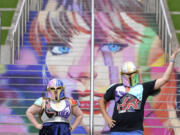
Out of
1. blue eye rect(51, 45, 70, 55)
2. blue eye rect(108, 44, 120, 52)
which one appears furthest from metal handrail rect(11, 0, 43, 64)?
blue eye rect(108, 44, 120, 52)

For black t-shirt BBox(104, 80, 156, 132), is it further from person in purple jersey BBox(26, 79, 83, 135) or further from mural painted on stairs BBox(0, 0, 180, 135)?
mural painted on stairs BBox(0, 0, 180, 135)

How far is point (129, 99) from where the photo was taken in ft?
17.6

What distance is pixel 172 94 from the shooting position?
9.27 metres

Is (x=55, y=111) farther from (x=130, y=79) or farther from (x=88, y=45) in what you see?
(x=88, y=45)

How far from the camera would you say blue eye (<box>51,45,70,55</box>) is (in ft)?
42.0

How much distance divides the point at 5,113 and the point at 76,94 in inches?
57.0

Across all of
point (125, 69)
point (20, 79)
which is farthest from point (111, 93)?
point (20, 79)

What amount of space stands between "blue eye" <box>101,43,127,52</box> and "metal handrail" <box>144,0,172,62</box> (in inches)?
46.2

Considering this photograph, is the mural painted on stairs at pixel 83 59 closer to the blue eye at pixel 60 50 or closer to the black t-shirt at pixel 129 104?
the blue eye at pixel 60 50

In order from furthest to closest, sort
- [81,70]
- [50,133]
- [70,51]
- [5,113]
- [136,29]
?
[136,29] < [70,51] < [81,70] < [5,113] < [50,133]

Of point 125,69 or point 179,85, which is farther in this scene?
point 179,85

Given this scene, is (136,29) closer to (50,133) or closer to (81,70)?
(81,70)

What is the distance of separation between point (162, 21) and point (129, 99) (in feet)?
27.8

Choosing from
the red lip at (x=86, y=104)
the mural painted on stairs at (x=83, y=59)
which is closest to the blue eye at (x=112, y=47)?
the mural painted on stairs at (x=83, y=59)
